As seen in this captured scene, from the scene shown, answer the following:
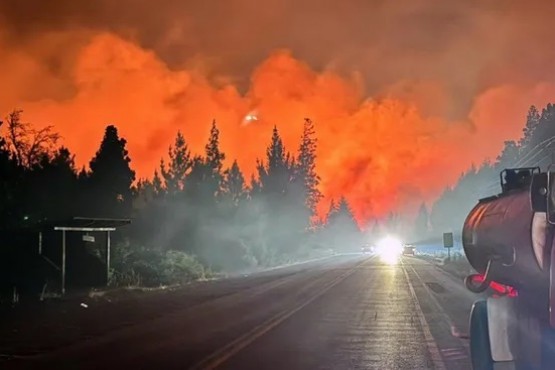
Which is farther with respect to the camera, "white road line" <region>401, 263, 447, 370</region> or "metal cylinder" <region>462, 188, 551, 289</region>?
"white road line" <region>401, 263, 447, 370</region>

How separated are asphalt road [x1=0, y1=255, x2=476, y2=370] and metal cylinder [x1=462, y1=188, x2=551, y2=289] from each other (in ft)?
9.05

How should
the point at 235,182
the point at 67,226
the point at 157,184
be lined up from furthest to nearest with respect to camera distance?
the point at 235,182
the point at 157,184
the point at 67,226

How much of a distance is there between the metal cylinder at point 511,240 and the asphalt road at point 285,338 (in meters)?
2.76

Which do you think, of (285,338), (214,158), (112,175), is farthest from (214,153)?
(285,338)

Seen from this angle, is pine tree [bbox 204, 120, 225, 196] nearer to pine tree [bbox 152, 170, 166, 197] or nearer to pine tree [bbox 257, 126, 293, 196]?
pine tree [bbox 152, 170, 166, 197]

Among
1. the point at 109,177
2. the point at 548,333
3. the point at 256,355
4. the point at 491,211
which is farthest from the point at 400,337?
the point at 109,177

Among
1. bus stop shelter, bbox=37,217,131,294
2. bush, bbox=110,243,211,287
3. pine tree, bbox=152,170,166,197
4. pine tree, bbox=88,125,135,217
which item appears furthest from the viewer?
pine tree, bbox=152,170,166,197

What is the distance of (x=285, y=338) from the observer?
15.4 m

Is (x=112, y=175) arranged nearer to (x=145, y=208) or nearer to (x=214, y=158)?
(x=145, y=208)

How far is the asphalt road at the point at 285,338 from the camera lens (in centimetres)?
1185

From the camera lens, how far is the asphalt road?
11852 millimetres

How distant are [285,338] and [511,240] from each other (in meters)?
9.31

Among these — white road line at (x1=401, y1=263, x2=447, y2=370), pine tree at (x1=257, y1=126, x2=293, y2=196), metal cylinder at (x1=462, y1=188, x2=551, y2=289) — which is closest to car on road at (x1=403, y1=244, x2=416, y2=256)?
pine tree at (x1=257, y1=126, x2=293, y2=196)

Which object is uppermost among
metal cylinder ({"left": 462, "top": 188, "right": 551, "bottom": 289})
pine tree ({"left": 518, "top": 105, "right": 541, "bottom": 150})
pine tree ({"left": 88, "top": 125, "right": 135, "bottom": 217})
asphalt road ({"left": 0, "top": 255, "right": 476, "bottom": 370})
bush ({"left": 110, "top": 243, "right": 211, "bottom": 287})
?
pine tree ({"left": 518, "top": 105, "right": 541, "bottom": 150})
